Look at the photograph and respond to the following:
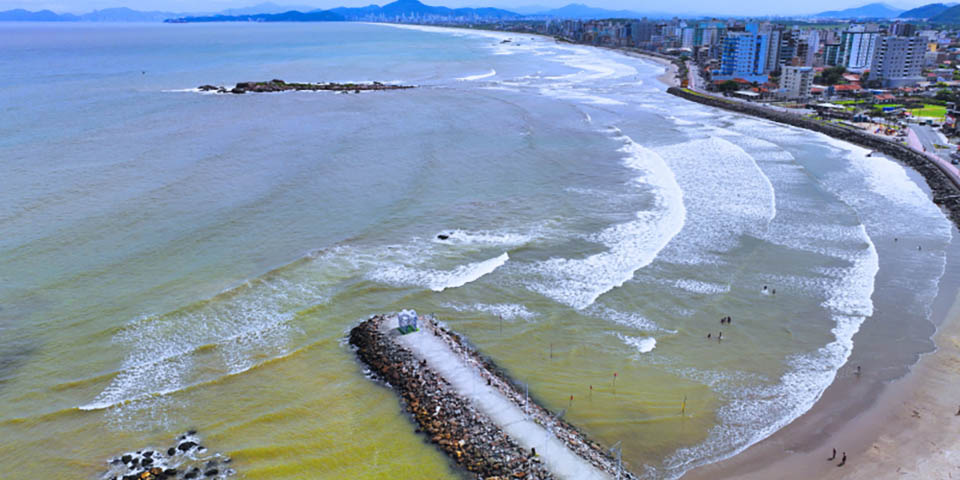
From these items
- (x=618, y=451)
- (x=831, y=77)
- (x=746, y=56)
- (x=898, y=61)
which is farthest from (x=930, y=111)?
(x=618, y=451)

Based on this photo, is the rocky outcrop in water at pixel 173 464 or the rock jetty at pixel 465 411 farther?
the rocky outcrop in water at pixel 173 464

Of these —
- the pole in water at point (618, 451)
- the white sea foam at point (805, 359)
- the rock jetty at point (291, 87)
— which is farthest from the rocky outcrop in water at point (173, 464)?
the rock jetty at point (291, 87)

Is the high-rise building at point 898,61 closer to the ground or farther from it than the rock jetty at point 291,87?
farther from it

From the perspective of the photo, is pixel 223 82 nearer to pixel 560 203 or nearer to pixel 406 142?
pixel 406 142

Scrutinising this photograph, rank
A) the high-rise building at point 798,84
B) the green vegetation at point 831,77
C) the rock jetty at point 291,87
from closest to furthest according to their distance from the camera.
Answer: the rock jetty at point 291,87 → the high-rise building at point 798,84 → the green vegetation at point 831,77

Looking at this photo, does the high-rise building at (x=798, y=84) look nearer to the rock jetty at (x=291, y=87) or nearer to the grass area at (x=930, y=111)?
the grass area at (x=930, y=111)

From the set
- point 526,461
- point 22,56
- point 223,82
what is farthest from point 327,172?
point 22,56

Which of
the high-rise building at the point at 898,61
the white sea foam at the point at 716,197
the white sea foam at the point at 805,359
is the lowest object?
the white sea foam at the point at 805,359
